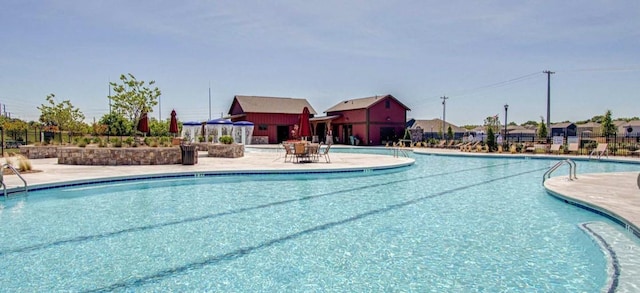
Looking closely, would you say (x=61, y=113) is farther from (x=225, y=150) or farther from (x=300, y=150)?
(x=300, y=150)

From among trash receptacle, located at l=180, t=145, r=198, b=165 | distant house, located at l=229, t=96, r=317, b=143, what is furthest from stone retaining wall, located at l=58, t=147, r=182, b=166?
distant house, located at l=229, t=96, r=317, b=143

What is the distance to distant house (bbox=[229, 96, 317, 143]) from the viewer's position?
111 feet

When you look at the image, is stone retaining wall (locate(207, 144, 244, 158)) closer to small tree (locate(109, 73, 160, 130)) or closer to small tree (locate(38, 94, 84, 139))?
small tree (locate(109, 73, 160, 130))

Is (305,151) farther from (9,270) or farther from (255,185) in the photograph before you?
(9,270)

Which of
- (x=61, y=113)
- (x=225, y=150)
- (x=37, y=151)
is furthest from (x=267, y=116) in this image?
(x=37, y=151)

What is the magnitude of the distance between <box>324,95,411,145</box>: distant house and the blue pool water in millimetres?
21737

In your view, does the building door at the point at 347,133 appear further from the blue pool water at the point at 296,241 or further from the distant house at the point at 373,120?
the blue pool water at the point at 296,241

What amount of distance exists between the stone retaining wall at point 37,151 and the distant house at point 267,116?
1840 centimetres

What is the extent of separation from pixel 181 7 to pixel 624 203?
47.6 feet

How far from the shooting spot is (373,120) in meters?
30.6

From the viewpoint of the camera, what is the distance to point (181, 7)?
14.2 metres

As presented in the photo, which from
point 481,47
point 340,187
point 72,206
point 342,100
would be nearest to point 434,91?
point 342,100

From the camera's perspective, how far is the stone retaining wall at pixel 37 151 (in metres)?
15.4

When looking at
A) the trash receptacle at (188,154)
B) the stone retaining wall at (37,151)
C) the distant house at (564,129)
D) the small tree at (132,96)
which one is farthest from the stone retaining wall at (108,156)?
the distant house at (564,129)
